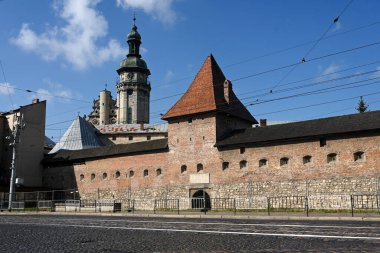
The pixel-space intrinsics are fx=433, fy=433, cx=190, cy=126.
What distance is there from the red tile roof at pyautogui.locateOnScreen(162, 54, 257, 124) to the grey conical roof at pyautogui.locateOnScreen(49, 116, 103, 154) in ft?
77.0

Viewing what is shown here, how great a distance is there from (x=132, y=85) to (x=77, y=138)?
1285 inches

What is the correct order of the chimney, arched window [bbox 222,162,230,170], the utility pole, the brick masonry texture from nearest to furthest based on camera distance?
the brick masonry texture, arched window [bbox 222,162,230,170], the utility pole, the chimney

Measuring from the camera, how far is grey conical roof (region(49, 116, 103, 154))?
51.9 meters

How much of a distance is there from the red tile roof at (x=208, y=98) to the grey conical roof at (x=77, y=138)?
23462mm

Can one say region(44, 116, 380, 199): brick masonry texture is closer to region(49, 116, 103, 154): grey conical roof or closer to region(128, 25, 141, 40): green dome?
region(49, 116, 103, 154): grey conical roof

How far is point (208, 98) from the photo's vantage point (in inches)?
1209

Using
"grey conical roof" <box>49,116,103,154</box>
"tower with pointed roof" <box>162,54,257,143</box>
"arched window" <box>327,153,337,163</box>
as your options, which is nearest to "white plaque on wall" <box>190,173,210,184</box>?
"tower with pointed roof" <box>162,54,257,143</box>

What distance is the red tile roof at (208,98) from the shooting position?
30430 millimetres

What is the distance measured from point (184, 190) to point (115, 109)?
205 feet

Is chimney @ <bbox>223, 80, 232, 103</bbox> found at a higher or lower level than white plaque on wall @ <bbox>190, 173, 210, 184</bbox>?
higher

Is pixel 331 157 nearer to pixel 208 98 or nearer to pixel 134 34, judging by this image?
pixel 208 98

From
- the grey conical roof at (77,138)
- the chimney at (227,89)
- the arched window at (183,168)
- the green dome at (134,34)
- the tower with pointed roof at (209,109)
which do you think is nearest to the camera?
the tower with pointed roof at (209,109)

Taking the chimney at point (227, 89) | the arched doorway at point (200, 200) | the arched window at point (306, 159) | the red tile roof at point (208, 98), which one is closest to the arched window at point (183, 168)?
the arched doorway at point (200, 200)

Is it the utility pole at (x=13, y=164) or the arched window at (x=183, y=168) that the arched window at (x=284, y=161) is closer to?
the arched window at (x=183, y=168)
